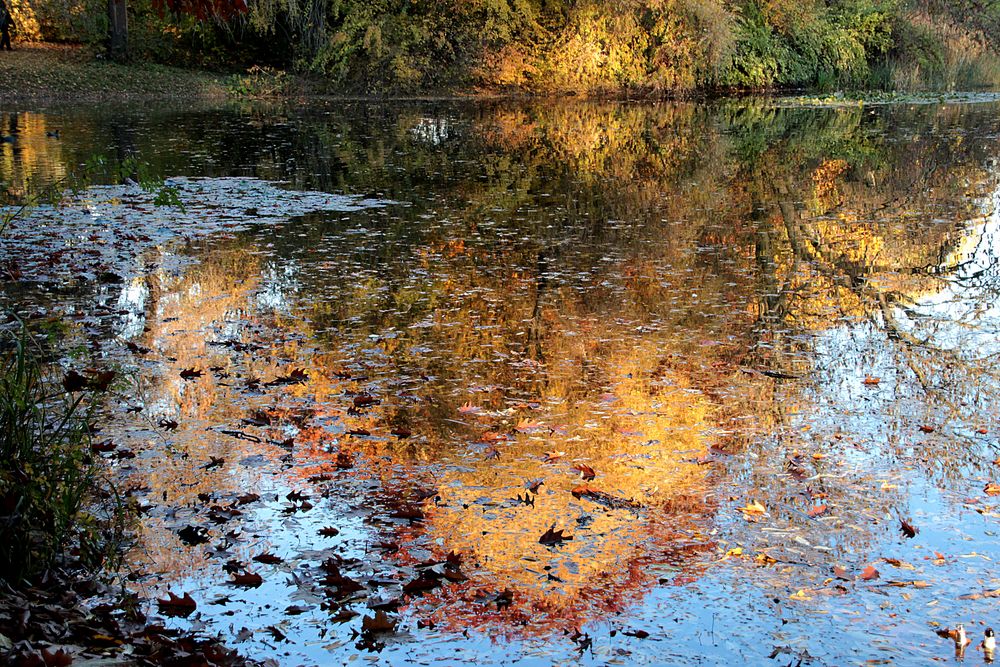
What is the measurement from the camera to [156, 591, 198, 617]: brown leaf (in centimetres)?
377

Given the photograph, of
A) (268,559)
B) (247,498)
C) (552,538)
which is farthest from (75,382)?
(552,538)

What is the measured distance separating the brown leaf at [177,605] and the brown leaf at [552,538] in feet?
4.82

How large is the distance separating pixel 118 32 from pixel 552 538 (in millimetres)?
35513

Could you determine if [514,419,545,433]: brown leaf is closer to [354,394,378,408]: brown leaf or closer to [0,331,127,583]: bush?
[354,394,378,408]: brown leaf

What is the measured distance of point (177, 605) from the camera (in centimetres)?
378

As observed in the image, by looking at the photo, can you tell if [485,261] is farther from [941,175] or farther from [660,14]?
[660,14]

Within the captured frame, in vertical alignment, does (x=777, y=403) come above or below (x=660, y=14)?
below

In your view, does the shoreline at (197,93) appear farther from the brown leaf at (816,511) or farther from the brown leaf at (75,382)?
the brown leaf at (816,511)

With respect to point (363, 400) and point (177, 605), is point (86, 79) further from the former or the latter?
point (177, 605)

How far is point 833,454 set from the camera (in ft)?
17.1

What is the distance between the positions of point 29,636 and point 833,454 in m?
3.90

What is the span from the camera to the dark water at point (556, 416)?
382 cm

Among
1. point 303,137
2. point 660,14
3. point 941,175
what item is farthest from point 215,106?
point 941,175

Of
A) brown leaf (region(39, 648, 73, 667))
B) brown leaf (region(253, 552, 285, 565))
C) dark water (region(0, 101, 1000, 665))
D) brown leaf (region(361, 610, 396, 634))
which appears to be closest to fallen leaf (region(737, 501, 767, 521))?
dark water (region(0, 101, 1000, 665))
